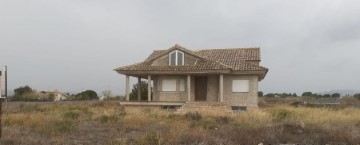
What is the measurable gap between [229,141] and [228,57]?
19788 millimetres

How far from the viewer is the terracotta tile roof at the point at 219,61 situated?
28.4 m

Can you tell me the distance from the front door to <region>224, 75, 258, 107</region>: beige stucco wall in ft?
6.04

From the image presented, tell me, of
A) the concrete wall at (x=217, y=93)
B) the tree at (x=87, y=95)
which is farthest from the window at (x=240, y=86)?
the tree at (x=87, y=95)

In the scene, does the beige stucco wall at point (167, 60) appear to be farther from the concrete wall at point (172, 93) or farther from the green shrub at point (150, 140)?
the green shrub at point (150, 140)

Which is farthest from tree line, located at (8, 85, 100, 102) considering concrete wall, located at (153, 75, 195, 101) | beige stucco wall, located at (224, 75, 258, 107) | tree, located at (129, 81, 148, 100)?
beige stucco wall, located at (224, 75, 258, 107)


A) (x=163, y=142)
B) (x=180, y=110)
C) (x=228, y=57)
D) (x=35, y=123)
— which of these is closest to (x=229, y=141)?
(x=163, y=142)

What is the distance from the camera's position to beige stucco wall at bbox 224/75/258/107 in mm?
28938

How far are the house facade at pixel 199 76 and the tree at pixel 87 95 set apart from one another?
1190 inches

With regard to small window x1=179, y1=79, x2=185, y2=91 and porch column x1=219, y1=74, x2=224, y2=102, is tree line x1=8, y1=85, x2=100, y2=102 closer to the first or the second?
small window x1=179, y1=79, x2=185, y2=91

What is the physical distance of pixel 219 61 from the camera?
31.4 m

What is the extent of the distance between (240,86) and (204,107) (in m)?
4.00

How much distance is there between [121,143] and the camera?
36.7 ft

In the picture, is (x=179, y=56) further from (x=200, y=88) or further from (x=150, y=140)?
(x=150, y=140)

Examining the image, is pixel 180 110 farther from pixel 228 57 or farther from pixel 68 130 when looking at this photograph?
pixel 68 130
